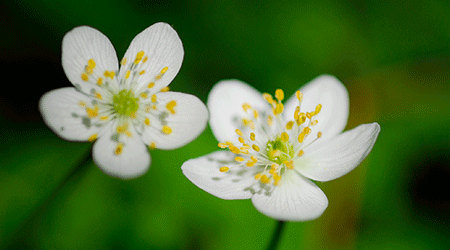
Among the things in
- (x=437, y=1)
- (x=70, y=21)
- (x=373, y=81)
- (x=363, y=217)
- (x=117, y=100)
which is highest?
(x=437, y=1)

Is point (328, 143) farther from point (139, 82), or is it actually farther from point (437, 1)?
point (437, 1)

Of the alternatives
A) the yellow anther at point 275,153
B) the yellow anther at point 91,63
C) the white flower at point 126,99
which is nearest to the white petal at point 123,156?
the white flower at point 126,99

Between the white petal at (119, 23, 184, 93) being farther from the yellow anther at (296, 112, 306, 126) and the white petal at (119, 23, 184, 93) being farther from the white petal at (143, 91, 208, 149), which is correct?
the yellow anther at (296, 112, 306, 126)

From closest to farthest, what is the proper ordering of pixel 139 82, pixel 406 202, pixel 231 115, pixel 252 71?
pixel 139 82 < pixel 231 115 < pixel 406 202 < pixel 252 71

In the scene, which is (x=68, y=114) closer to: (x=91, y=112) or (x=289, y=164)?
(x=91, y=112)

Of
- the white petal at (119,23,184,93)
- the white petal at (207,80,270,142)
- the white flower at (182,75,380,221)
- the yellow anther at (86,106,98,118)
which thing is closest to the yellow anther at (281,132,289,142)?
the white flower at (182,75,380,221)

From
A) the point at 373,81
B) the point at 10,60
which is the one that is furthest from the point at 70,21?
the point at 373,81

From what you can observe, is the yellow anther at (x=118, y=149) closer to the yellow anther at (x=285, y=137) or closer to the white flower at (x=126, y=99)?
the white flower at (x=126, y=99)
